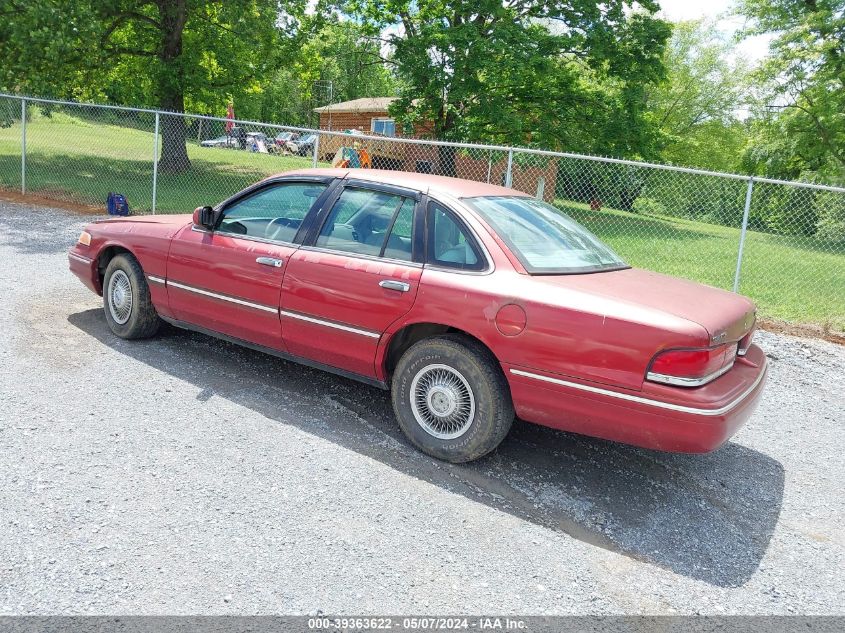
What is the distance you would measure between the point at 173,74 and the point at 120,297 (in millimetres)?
17155

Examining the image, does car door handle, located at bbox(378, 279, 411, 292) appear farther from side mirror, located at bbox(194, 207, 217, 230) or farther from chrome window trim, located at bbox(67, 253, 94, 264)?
chrome window trim, located at bbox(67, 253, 94, 264)

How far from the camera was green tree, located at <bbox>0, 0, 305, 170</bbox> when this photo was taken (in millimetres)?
16078

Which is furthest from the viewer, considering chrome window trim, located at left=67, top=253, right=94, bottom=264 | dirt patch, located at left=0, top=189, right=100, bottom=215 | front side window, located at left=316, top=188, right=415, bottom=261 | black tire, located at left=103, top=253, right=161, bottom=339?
dirt patch, located at left=0, top=189, right=100, bottom=215

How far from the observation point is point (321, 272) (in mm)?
4344

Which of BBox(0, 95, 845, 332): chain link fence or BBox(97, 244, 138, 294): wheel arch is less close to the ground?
BBox(0, 95, 845, 332): chain link fence

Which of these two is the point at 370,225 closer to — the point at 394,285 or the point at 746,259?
the point at 394,285

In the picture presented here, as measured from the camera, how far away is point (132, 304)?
17.8 ft

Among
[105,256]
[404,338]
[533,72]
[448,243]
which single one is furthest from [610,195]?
[404,338]

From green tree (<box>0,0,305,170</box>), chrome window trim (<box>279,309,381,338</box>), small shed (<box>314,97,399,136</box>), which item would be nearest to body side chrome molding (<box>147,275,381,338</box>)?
chrome window trim (<box>279,309,381,338</box>)

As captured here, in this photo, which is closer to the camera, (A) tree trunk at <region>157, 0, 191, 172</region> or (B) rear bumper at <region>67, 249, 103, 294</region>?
(B) rear bumper at <region>67, 249, 103, 294</region>

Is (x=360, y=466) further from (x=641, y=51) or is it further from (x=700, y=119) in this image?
(x=700, y=119)

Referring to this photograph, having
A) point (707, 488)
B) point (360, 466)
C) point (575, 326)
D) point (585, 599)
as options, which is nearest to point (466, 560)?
A: point (585, 599)

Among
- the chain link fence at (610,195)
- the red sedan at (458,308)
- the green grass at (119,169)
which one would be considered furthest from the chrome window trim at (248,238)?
the green grass at (119,169)

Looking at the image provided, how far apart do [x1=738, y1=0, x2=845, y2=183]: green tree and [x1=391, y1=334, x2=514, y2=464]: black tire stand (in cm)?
2593
